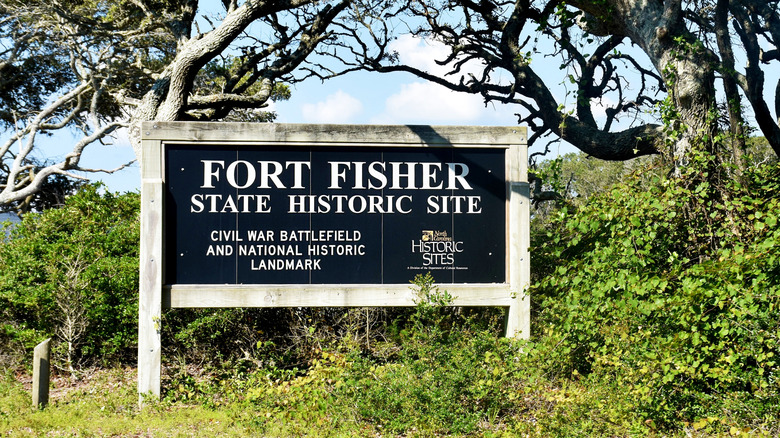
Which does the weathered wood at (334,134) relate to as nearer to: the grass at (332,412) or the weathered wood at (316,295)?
the weathered wood at (316,295)

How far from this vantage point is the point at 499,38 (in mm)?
17969

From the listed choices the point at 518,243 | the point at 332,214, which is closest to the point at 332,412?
the point at 332,214

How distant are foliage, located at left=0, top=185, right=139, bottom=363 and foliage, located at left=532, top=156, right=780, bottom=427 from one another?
541cm

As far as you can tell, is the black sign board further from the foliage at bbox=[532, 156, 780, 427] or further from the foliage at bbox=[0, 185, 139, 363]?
the foliage at bbox=[0, 185, 139, 363]

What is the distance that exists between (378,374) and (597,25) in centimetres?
1002

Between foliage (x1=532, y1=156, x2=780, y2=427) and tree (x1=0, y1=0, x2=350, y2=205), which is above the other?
tree (x1=0, y1=0, x2=350, y2=205)

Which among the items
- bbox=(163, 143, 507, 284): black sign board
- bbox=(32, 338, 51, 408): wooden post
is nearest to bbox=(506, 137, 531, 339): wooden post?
bbox=(163, 143, 507, 284): black sign board

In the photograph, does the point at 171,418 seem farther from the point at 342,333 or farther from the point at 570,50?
the point at 570,50

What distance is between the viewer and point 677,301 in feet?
20.4

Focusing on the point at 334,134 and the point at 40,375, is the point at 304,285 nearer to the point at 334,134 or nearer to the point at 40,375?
the point at 334,134

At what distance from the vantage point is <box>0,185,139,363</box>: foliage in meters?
9.13

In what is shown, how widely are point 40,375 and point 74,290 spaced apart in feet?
5.89

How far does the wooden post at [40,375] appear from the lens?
748 centimetres

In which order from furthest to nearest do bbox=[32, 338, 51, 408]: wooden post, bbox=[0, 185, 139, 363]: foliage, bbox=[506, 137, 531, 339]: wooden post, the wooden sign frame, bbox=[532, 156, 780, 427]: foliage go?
bbox=[0, 185, 139, 363]: foliage → bbox=[506, 137, 531, 339]: wooden post → the wooden sign frame → bbox=[32, 338, 51, 408]: wooden post → bbox=[532, 156, 780, 427]: foliage
